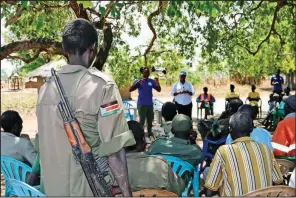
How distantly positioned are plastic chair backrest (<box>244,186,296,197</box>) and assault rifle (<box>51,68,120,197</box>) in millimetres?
952

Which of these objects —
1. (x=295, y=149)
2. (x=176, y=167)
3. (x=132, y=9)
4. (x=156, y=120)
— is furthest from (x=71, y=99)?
(x=156, y=120)

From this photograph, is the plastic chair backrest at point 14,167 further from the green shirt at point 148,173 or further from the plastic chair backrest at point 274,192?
the plastic chair backrest at point 274,192

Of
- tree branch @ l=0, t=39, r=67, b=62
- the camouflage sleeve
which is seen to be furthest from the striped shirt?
tree branch @ l=0, t=39, r=67, b=62

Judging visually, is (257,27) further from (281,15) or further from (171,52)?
(171,52)

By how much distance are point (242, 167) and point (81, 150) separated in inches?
48.9

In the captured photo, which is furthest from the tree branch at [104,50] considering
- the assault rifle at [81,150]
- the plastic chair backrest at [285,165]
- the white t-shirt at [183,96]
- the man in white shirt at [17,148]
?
the assault rifle at [81,150]

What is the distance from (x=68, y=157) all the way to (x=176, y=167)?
6.01 ft

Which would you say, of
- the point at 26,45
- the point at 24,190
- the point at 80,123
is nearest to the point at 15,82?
the point at 26,45

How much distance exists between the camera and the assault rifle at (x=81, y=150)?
1.97 m

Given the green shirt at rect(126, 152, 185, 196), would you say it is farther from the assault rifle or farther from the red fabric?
the red fabric

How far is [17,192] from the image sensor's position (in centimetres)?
305

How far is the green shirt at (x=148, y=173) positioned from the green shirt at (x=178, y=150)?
0.86 m

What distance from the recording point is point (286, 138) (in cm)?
377

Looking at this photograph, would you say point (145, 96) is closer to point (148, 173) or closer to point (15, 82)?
point (148, 173)
